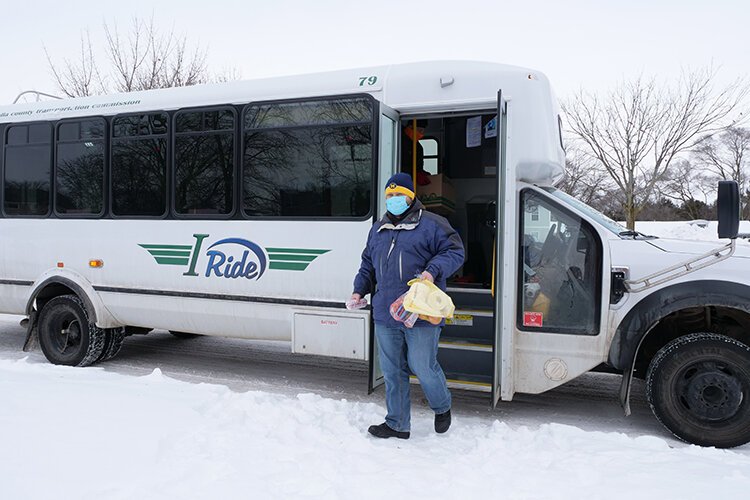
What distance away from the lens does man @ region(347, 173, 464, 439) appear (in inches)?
159

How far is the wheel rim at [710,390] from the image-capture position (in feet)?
13.5

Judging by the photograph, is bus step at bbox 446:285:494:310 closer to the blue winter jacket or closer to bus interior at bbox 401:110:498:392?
bus interior at bbox 401:110:498:392

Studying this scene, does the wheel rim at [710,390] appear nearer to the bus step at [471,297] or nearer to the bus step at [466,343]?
the bus step at [466,343]

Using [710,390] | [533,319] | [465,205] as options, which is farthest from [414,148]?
[710,390]

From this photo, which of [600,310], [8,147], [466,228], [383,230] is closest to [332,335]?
[383,230]

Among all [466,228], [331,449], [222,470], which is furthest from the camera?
[466,228]

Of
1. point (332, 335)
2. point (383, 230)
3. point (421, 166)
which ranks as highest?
point (421, 166)

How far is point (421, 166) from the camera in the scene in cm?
643

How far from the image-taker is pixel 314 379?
241 inches

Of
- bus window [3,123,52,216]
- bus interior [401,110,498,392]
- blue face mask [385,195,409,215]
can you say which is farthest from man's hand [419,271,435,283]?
bus window [3,123,52,216]

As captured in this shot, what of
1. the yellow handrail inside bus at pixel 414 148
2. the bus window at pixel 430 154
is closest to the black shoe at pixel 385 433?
the yellow handrail inside bus at pixel 414 148

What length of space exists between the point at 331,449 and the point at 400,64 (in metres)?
3.26

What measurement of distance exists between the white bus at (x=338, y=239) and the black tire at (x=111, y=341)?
37 mm

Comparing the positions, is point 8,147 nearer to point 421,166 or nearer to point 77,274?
point 77,274
